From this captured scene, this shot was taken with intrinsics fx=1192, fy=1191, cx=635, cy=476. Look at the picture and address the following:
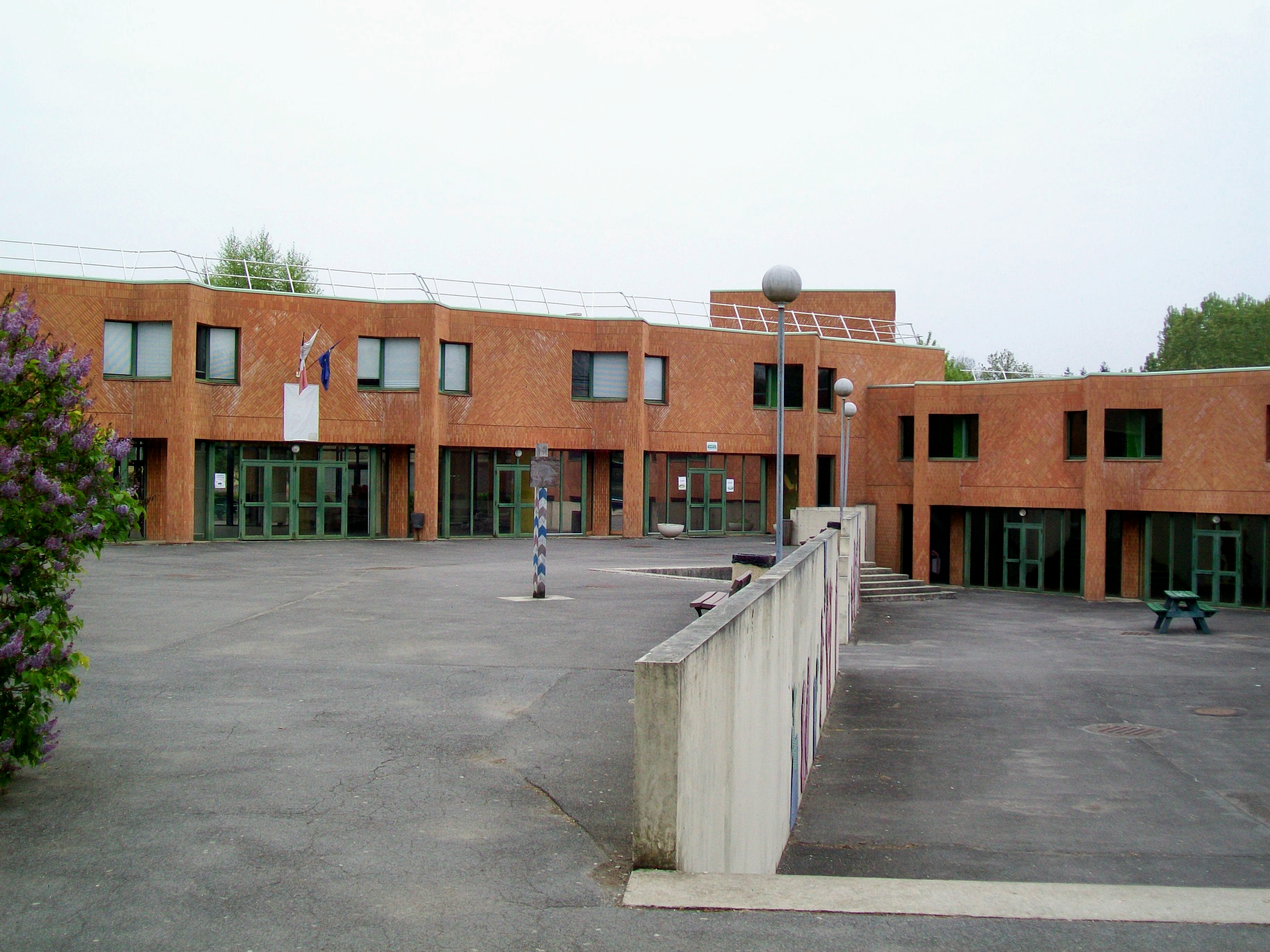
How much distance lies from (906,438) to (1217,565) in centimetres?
1164

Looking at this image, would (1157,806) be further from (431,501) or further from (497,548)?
(431,501)

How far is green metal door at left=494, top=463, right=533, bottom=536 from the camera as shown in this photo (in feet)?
124

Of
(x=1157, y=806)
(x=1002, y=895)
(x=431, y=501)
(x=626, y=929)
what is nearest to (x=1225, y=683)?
(x=1157, y=806)

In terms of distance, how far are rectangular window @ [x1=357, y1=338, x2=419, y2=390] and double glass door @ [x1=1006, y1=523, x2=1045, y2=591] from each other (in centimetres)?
2002

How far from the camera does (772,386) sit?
41.1 metres

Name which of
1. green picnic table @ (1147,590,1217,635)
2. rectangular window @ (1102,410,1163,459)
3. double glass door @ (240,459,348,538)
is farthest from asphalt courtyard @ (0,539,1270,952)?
rectangular window @ (1102,410,1163,459)

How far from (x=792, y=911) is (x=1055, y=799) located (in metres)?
6.34

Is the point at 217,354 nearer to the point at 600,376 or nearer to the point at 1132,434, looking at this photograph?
the point at 600,376

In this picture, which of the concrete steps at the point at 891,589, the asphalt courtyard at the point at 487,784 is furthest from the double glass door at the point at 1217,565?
the asphalt courtyard at the point at 487,784

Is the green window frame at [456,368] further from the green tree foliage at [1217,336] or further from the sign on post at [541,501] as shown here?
the green tree foliage at [1217,336]

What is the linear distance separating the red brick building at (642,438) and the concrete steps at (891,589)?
4242 mm

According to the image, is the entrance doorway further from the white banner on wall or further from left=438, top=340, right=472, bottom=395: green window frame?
the white banner on wall

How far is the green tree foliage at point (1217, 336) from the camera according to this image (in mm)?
89250

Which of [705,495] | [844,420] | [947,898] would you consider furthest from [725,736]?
[705,495]
